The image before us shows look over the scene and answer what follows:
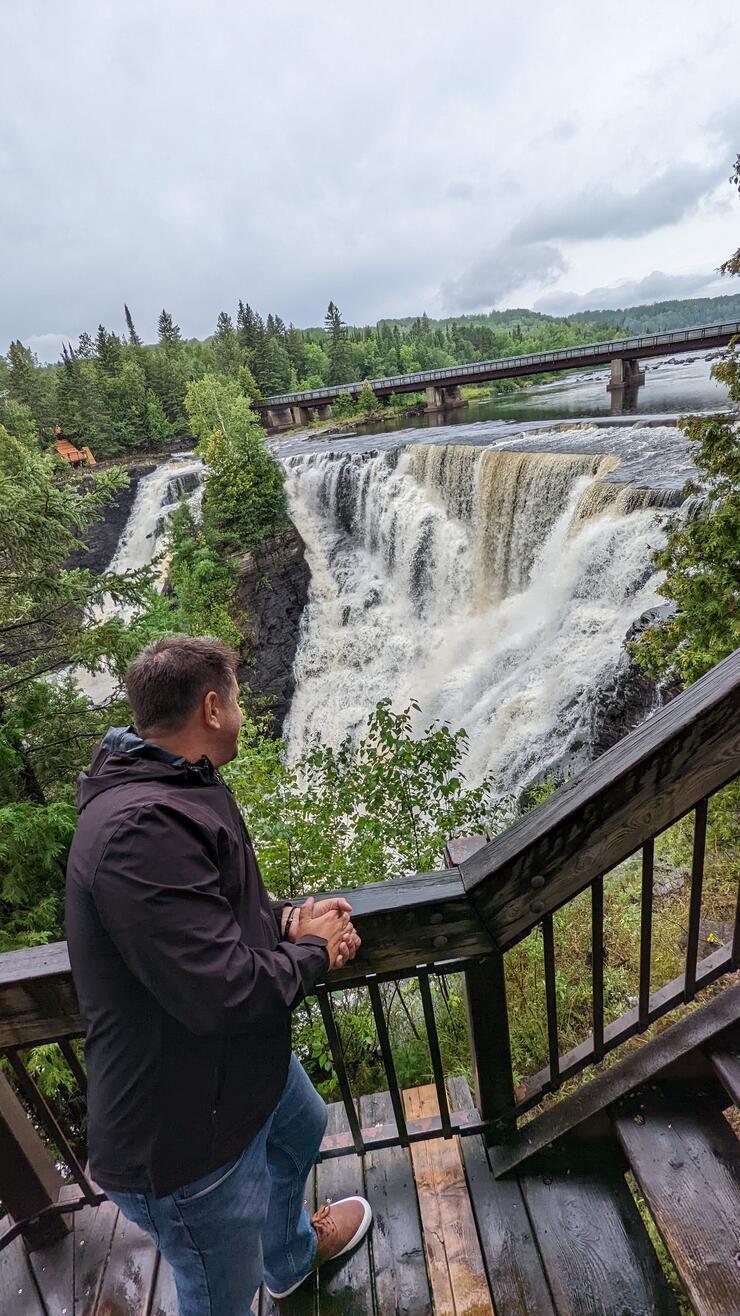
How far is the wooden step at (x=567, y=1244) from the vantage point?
1714mm

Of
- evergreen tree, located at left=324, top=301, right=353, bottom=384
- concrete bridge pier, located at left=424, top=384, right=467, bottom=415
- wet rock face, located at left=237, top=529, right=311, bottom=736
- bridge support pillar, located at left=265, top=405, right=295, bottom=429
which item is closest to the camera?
wet rock face, located at left=237, top=529, right=311, bottom=736

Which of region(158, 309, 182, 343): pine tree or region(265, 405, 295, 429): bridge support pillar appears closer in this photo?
region(265, 405, 295, 429): bridge support pillar

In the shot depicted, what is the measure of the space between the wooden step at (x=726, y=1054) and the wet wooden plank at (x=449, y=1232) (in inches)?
34.3

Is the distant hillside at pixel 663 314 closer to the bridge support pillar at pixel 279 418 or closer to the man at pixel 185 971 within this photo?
the bridge support pillar at pixel 279 418

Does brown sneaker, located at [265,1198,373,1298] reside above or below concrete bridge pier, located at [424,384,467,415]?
below

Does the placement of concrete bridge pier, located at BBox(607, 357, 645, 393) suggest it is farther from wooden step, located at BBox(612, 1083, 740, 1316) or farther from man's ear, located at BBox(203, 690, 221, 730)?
man's ear, located at BBox(203, 690, 221, 730)

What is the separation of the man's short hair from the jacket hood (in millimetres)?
53

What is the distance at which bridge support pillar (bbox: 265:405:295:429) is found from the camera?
137 ft

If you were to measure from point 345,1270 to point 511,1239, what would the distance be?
20.1 inches

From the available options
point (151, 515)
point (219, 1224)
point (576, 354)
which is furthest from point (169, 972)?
point (576, 354)

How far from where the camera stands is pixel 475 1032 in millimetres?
1837

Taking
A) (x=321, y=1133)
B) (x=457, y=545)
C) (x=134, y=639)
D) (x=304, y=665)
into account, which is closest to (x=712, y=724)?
(x=321, y=1133)

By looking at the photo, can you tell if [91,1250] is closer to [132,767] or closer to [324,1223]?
[324,1223]

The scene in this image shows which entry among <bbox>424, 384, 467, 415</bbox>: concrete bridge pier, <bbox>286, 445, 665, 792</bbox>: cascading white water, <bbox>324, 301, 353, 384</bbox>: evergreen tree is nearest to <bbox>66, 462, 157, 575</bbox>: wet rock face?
<bbox>286, 445, 665, 792</bbox>: cascading white water
